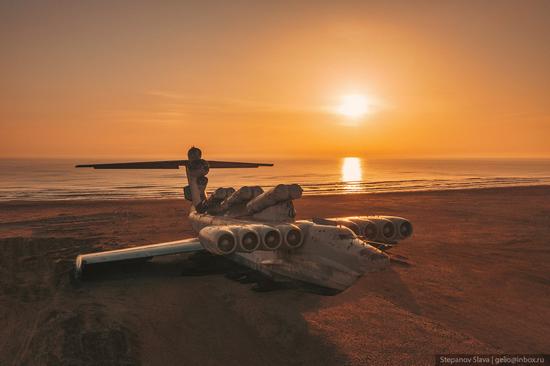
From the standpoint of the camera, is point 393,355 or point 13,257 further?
point 13,257

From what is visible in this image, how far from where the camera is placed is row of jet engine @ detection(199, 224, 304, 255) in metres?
9.92

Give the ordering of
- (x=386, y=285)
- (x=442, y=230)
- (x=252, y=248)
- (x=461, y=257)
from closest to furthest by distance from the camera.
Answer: (x=252, y=248) → (x=386, y=285) → (x=461, y=257) → (x=442, y=230)

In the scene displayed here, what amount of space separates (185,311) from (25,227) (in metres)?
21.2

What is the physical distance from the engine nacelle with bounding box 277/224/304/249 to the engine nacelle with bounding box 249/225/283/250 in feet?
1.14

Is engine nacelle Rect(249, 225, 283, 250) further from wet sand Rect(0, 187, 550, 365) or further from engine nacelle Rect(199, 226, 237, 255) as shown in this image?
wet sand Rect(0, 187, 550, 365)

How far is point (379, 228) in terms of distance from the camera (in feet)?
48.2

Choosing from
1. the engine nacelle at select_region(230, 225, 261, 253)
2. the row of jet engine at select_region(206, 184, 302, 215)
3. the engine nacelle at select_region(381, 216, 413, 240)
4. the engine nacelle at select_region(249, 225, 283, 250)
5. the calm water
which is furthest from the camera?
the calm water

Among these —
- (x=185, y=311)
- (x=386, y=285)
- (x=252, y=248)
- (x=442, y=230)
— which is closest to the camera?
(x=252, y=248)

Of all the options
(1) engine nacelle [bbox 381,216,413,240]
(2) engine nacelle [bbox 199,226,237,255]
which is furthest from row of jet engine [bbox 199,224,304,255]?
(1) engine nacelle [bbox 381,216,413,240]

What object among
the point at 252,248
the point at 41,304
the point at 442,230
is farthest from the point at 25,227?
the point at 442,230

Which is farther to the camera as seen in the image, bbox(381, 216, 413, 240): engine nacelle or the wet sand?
bbox(381, 216, 413, 240): engine nacelle

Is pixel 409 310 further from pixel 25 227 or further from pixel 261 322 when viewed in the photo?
pixel 25 227

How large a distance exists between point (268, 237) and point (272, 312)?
2.79m

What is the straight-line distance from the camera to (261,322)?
11.1m
